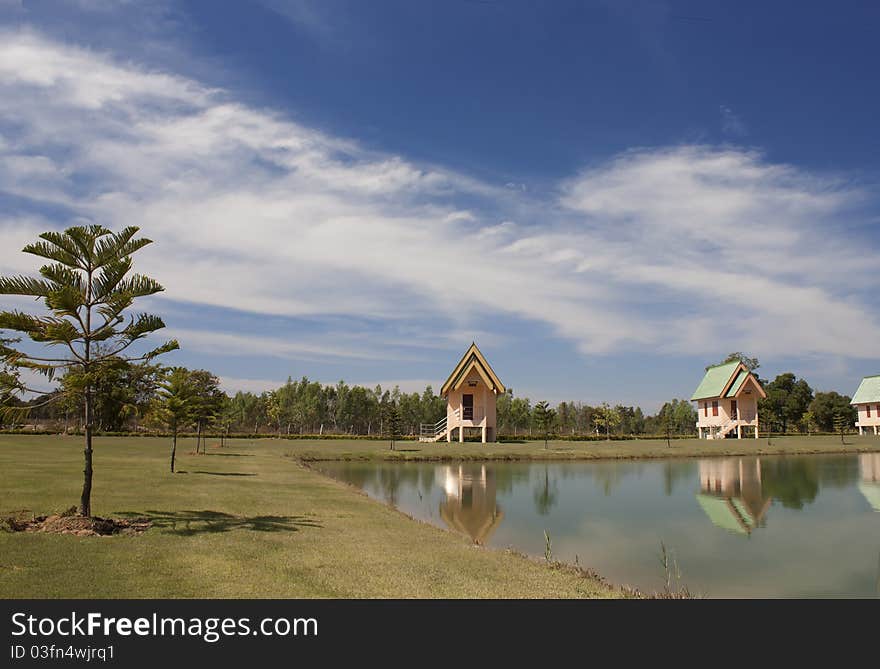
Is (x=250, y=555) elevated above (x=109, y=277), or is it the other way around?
(x=109, y=277)

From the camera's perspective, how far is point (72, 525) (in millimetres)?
11492

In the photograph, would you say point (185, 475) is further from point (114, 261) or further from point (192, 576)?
point (192, 576)

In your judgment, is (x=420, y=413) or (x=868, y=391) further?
(x=420, y=413)

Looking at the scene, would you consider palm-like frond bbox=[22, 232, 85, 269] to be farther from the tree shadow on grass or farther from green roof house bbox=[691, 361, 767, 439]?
green roof house bbox=[691, 361, 767, 439]

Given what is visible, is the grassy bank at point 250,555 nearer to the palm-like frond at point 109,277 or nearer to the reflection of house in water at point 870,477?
the palm-like frond at point 109,277

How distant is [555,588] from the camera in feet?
29.9

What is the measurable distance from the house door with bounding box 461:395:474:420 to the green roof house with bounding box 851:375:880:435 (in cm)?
5054

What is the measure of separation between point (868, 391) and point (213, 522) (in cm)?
8215

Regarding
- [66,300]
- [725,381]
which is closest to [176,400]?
[66,300]

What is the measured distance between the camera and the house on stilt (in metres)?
54.3

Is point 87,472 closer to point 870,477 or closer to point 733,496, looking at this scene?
point 733,496

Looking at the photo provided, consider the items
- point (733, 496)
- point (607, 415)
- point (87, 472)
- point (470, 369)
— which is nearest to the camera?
point (87, 472)
